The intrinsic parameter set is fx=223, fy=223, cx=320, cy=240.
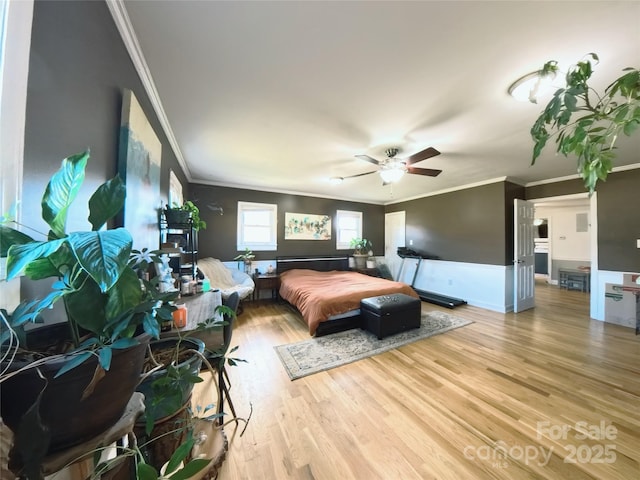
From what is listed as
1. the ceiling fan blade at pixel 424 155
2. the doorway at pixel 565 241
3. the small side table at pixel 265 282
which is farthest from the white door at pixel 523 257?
the small side table at pixel 265 282

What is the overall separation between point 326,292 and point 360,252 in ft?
9.27

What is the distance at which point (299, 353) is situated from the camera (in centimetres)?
257

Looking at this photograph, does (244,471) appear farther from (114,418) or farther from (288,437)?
(114,418)

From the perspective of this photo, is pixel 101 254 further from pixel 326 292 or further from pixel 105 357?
pixel 326 292

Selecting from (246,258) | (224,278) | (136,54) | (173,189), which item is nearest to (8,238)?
(136,54)

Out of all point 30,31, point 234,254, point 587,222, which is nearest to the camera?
point 30,31

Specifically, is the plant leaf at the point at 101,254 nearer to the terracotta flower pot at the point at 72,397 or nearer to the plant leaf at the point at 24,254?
the plant leaf at the point at 24,254

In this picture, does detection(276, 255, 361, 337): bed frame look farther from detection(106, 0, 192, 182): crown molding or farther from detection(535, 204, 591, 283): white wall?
detection(535, 204, 591, 283): white wall

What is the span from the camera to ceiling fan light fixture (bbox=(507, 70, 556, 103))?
1485 millimetres

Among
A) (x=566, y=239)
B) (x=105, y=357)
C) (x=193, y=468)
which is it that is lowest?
(x=193, y=468)

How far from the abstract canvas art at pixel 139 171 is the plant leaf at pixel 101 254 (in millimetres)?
1067

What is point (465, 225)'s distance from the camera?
15.1 ft

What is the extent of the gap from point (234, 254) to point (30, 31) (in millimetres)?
4249

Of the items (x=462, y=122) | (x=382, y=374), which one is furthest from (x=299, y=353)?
(x=462, y=122)
